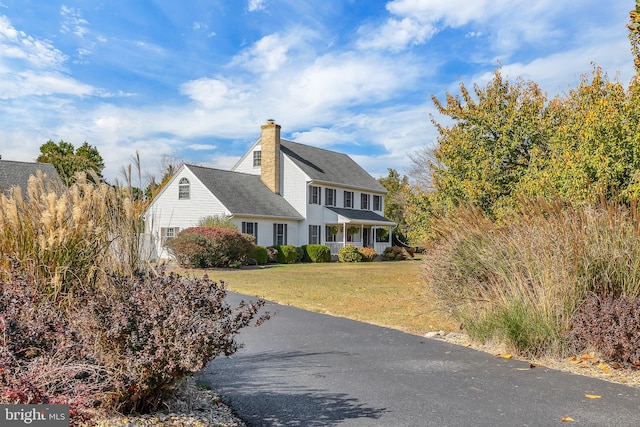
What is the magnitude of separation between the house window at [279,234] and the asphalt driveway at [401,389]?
2515 cm

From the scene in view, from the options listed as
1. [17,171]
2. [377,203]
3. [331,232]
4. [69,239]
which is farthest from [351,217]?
[69,239]

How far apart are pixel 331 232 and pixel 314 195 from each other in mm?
3157

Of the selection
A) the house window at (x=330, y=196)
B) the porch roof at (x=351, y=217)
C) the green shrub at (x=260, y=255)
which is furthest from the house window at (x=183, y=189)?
the house window at (x=330, y=196)

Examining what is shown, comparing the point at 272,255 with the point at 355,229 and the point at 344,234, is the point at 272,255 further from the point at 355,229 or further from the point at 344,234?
the point at 355,229

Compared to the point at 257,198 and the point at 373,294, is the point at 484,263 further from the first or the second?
the point at 257,198

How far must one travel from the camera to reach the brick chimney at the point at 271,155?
34.0 m

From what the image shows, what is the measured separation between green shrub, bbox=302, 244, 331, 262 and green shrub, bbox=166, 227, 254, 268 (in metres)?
7.66

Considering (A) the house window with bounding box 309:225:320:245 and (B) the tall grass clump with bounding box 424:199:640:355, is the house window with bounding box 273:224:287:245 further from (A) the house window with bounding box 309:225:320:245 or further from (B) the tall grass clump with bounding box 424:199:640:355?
(B) the tall grass clump with bounding box 424:199:640:355

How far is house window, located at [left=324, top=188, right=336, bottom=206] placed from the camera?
3590cm

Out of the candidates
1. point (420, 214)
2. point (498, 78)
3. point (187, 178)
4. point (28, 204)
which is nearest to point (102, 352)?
point (28, 204)

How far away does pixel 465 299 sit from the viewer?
817cm

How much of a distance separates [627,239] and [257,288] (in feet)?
36.3

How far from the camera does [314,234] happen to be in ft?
114

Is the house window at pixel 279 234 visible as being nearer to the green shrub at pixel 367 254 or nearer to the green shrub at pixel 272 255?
the green shrub at pixel 272 255
